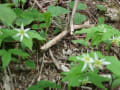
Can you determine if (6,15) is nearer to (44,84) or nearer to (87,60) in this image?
(87,60)

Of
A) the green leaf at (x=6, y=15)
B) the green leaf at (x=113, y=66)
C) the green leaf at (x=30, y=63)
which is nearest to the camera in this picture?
the green leaf at (x=6, y=15)

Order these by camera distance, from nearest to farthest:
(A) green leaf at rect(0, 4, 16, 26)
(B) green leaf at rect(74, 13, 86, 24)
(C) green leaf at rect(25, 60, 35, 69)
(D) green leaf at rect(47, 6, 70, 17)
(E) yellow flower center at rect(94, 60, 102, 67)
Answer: (A) green leaf at rect(0, 4, 16, 26)
(E) yellow flower center at rect(94, 60, 102, 67)
(C) green leaf at rect(25, 60, 35, 69)
(D) green leaf at rect(47, 6, 70, 17)
(B) green leaf at rect(74, 13, 86, 24)

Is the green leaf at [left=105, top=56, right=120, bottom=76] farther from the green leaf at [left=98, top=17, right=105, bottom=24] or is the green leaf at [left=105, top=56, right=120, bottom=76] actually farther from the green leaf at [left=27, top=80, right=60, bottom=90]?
the green leaf at [left=98, top=17, right=105, bottom=24]

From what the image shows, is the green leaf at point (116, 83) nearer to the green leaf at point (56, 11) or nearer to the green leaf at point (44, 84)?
the green leaf at point (44, 84)

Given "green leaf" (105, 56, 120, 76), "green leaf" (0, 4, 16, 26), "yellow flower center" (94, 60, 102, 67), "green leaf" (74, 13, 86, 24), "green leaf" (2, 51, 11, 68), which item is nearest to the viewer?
"green leaf" (0, 4, 16, 26)

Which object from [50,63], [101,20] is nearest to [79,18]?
[101,20]

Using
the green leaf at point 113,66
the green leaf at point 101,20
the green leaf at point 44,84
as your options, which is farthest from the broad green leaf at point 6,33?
the green leaf at point 101,20

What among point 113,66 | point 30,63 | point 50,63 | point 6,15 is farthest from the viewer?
point 50,63

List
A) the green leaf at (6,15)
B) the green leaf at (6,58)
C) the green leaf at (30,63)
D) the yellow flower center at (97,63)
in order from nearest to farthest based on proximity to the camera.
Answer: the green leaf at (6,15), the yellow flower center at (97,63), the green leaf at (6,58), the green leaf at (30,63)

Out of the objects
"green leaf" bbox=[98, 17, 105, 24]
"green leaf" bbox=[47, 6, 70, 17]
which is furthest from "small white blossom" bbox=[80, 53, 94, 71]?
"green leaf" bbox=[98, 17, 105, 24]

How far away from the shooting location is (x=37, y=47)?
6.29 ft

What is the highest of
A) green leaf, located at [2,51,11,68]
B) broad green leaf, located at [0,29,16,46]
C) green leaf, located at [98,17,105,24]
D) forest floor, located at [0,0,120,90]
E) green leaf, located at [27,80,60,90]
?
green leaf, located at [98,17,105,24]

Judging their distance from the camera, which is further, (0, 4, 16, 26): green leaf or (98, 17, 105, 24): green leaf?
(98, 17, 105, 24): green leaf

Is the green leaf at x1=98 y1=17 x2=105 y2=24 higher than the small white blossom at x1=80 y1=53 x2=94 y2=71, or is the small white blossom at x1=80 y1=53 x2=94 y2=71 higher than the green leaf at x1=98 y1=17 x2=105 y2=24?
the green leaf at x1=98 y1=17 x2=105 y2=24
